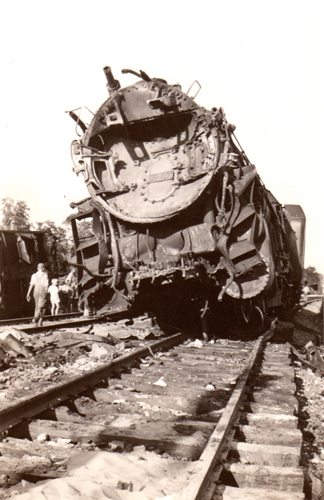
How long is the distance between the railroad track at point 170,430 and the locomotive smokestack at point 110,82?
11.6 ft

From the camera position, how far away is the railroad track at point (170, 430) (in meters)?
2.13

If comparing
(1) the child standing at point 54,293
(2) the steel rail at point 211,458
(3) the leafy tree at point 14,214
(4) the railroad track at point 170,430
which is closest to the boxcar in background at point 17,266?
(1) the child standing at point 54,293

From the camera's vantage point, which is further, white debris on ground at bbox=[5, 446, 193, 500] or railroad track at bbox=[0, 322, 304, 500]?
railroad track at bbox=[0, 322, 304, 500]

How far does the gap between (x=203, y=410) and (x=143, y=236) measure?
2.96 metres

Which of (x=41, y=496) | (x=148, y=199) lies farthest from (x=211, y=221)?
(x=41, y=496)

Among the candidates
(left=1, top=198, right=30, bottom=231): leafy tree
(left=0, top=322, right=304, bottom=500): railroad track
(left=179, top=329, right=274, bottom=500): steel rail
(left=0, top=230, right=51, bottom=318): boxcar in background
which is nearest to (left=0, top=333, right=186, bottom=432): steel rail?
(left=0, top=322, right=304, bottom=500): railroad track

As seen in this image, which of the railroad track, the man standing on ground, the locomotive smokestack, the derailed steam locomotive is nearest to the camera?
the railroad track

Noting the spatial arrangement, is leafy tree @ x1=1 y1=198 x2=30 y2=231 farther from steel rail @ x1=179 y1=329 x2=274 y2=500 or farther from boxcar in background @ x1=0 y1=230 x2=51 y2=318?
steel rail @ x1=179 y1=329 x2=274 y2=500

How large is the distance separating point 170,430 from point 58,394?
96 centimetres

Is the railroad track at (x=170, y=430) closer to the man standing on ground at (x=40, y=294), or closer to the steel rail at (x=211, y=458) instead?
the steel rail at (x=211, y=458)

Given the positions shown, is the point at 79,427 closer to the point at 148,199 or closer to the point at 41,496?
the point at 41,496

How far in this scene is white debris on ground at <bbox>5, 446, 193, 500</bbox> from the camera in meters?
1.92

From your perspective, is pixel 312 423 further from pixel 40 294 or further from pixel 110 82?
pixel 40 294

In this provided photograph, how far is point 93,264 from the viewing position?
616 centimetres
